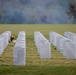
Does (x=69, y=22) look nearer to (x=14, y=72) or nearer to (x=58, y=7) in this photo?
(x=58, y=7)

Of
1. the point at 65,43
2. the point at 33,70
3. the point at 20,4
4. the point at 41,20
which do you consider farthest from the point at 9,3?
the point at 33,70

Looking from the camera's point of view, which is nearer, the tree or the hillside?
the hillside

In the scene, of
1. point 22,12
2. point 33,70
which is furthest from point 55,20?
point 33,70

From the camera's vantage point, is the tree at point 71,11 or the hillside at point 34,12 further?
the tree at point 71,11

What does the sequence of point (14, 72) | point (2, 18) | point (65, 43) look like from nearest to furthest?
1. point (14, 72)
2. point (65, 43)
3. point (2, 18)

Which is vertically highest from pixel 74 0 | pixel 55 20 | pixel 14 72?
pixel 74 0

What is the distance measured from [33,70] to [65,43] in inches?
169

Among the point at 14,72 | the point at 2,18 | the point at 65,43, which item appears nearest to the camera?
the point at 14,72

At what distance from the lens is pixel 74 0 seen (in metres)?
38.4

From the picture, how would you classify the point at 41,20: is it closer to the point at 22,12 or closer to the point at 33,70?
the point at 22,12

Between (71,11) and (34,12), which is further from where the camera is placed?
(34,12)

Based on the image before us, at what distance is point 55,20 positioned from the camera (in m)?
37.9

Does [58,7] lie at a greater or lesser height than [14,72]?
greater

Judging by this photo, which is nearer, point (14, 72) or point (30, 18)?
point (14, 72)
